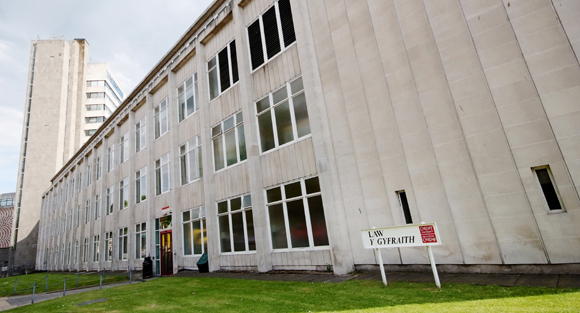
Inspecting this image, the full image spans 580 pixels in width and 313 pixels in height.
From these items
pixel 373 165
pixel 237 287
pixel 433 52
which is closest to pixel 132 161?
pixel 237 287

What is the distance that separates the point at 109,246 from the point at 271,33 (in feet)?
82.1

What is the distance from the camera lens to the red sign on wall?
21.7 feet

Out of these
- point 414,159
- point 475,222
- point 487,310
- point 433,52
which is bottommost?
point 487,310

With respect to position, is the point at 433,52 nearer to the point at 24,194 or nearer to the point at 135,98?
the point at 135,98

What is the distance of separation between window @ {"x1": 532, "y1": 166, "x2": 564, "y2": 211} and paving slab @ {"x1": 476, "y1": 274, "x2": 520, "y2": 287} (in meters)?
1.83

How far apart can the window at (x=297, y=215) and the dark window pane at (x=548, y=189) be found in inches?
249

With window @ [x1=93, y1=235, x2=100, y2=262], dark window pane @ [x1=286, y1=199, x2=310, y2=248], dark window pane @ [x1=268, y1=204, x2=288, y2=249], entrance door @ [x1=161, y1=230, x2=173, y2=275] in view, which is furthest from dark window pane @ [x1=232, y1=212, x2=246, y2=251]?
window @ [x1=93, y1=235, x2=100, y2=262]

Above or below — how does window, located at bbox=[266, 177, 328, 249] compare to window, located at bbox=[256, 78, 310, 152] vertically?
below

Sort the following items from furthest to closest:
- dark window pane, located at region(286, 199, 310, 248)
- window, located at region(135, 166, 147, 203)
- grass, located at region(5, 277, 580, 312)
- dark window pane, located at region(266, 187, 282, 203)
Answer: window, located at region(135, 166, 147, 203)
dark window pane, located at region(266, 187, 282, 203)
dark window pane, located at region(286, 199, 310, 248)
grass, located at region(5, 277, 580, 312)

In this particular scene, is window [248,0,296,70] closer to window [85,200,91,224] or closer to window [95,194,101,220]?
window [95,194,101,220]

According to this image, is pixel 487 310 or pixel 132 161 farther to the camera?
pixel 132 161

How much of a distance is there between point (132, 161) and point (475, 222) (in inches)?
984

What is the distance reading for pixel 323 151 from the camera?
11.1 meters

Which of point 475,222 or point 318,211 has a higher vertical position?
point 318,211
